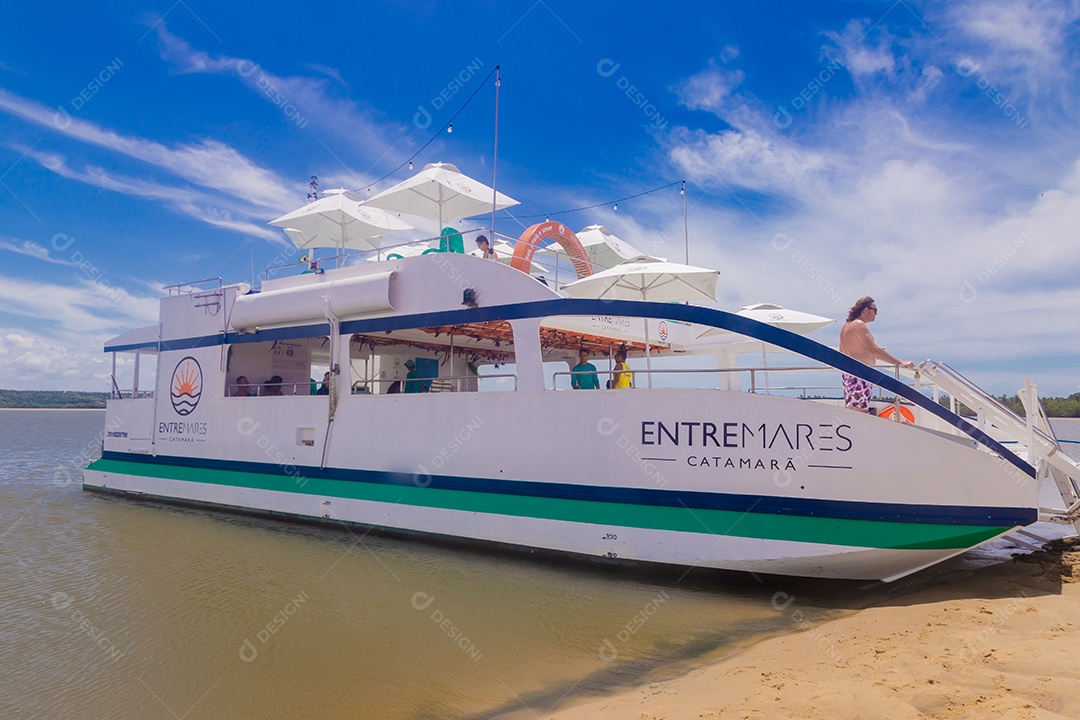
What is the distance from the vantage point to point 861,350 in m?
6.90

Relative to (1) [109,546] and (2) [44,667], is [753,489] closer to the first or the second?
(2) [44,667]

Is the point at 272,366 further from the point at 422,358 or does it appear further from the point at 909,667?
the point at 909,667

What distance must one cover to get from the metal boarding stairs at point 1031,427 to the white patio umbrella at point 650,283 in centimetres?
317

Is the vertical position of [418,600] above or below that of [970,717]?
below

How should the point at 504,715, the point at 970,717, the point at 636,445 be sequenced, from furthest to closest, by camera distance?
the point at 636,445 < the point at 504,715 < the point at 970,717

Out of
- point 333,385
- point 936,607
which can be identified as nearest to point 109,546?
point 333,385

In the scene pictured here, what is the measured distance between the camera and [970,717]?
3188 millimetres

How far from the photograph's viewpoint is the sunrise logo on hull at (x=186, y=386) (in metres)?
12.6

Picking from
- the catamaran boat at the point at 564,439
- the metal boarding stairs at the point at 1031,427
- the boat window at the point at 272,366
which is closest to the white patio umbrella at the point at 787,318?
the catamaran boat at the point at 564,439

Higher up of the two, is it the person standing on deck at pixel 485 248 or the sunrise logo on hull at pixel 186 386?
the person standing on deck at pixel 485 248

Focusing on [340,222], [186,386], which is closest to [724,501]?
[186,386]

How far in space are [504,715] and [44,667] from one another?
12.8 feet

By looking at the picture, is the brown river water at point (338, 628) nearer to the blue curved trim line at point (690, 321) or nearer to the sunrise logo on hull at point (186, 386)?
the blue curved trim line at point (690, 321)

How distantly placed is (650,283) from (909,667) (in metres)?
6.67
